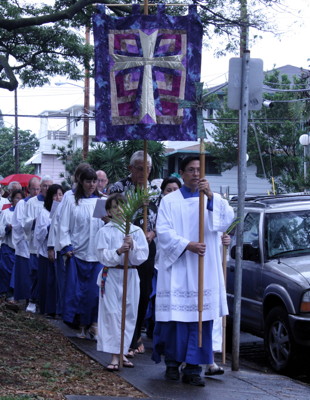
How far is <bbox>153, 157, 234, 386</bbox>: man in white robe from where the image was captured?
24.9 feet

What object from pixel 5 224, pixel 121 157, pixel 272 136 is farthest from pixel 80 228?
pixel 272 136

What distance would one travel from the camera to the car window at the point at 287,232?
32.6ft

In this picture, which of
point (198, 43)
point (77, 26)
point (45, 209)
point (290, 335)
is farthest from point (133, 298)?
point (77, 26)

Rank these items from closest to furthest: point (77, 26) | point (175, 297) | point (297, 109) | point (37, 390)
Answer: point (37, 390) < point (175, 297) < point (77, 26) < point (297, 109)

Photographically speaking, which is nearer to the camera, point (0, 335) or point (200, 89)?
point (200, 89)

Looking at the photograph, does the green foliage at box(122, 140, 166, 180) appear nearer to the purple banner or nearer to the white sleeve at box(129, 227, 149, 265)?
the purple banner

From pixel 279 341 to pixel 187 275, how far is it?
2.00 metres

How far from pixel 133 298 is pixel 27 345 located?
4.82 feet

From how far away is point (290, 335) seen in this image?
895 cm

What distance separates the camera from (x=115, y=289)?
857 cm

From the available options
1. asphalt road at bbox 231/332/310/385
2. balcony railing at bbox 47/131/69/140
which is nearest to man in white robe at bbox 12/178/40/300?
asphalt road at bbox 231/332/310/385

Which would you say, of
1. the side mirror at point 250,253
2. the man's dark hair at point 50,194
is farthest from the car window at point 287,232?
the man's dark hair at point 50,194

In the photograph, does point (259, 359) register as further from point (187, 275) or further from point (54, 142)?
point (54, 142)

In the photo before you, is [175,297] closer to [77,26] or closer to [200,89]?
[200,89]
